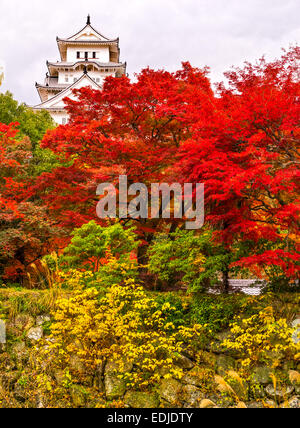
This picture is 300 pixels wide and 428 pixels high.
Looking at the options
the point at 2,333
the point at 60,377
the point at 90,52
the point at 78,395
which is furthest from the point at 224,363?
the point at 90,52

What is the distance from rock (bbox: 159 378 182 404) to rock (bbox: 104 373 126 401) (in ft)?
2.59

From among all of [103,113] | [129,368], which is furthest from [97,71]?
[129,368]

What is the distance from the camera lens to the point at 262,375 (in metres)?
7.70

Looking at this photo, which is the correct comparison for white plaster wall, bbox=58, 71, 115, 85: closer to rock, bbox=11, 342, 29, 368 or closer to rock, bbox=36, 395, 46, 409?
rock, bbox=11, 342, 29, 368

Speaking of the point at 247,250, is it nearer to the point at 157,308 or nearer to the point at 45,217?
the point at 157,308

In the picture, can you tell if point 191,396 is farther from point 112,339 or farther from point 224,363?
point 112,339

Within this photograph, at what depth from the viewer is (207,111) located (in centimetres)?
821

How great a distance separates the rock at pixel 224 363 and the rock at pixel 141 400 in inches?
57.7

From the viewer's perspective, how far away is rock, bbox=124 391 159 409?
739 centimetres

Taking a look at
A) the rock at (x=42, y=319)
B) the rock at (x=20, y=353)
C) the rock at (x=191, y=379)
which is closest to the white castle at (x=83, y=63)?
the rock at (x=42, y=319)

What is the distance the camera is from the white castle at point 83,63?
1497 inches

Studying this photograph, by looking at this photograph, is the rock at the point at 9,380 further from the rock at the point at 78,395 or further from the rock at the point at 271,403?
the rock at the point at 271,403

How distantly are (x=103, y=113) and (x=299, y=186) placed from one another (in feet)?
20.7

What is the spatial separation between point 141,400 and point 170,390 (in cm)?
61
